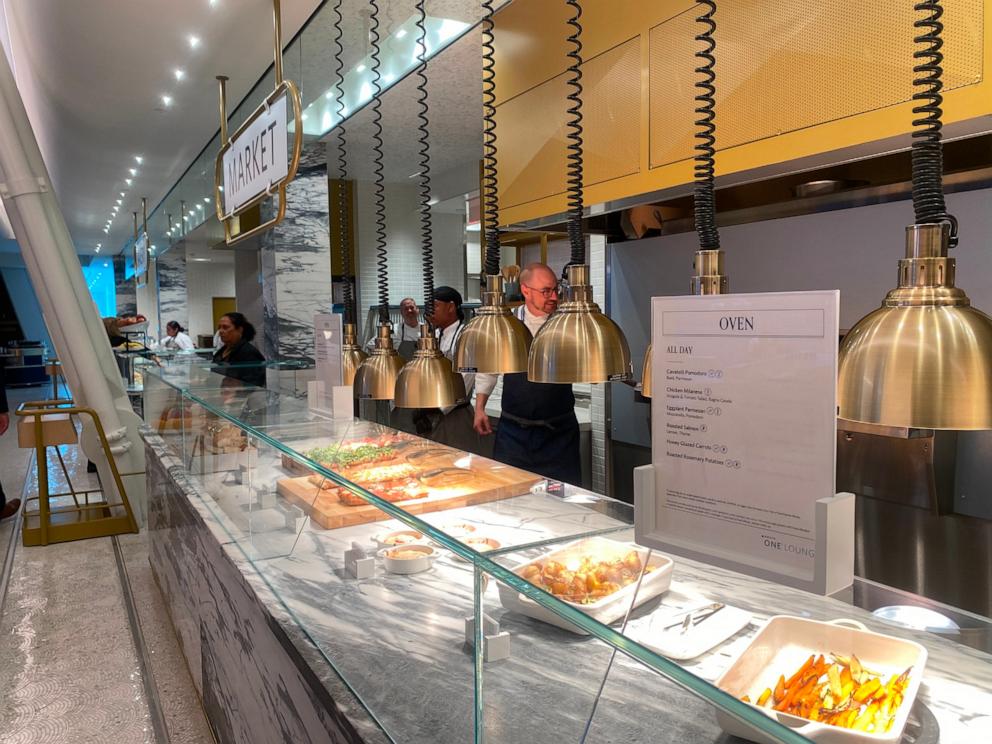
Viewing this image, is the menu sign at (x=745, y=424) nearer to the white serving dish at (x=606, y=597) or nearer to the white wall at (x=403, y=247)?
the white serving dish at (x=606, y=597)

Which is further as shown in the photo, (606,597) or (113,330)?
(113,330)

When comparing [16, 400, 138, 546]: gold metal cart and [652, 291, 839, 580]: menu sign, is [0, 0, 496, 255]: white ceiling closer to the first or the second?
[16, 400, 138, 546]: gold metal cart

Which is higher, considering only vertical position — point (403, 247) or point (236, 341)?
point (403, 247)

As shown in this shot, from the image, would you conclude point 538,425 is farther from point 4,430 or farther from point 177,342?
point 177,342

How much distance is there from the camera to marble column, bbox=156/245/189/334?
46.5ft

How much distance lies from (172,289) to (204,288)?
215 cm

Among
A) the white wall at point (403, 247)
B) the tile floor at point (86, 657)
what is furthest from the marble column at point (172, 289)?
the tile floor at point (86, 657)

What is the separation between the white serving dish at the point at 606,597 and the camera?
1013 millimetres

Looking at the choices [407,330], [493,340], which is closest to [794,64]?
[493,340]

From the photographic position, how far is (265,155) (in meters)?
3.50

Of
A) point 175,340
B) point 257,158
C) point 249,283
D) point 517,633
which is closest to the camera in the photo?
point 517,633

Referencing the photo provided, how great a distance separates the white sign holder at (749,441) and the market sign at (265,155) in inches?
91.7

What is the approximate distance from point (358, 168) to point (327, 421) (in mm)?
5971

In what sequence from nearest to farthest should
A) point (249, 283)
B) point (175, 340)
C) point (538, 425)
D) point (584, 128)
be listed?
point (584, 128) < point (538, 425) < point (249, 283) < point (175, 340)
